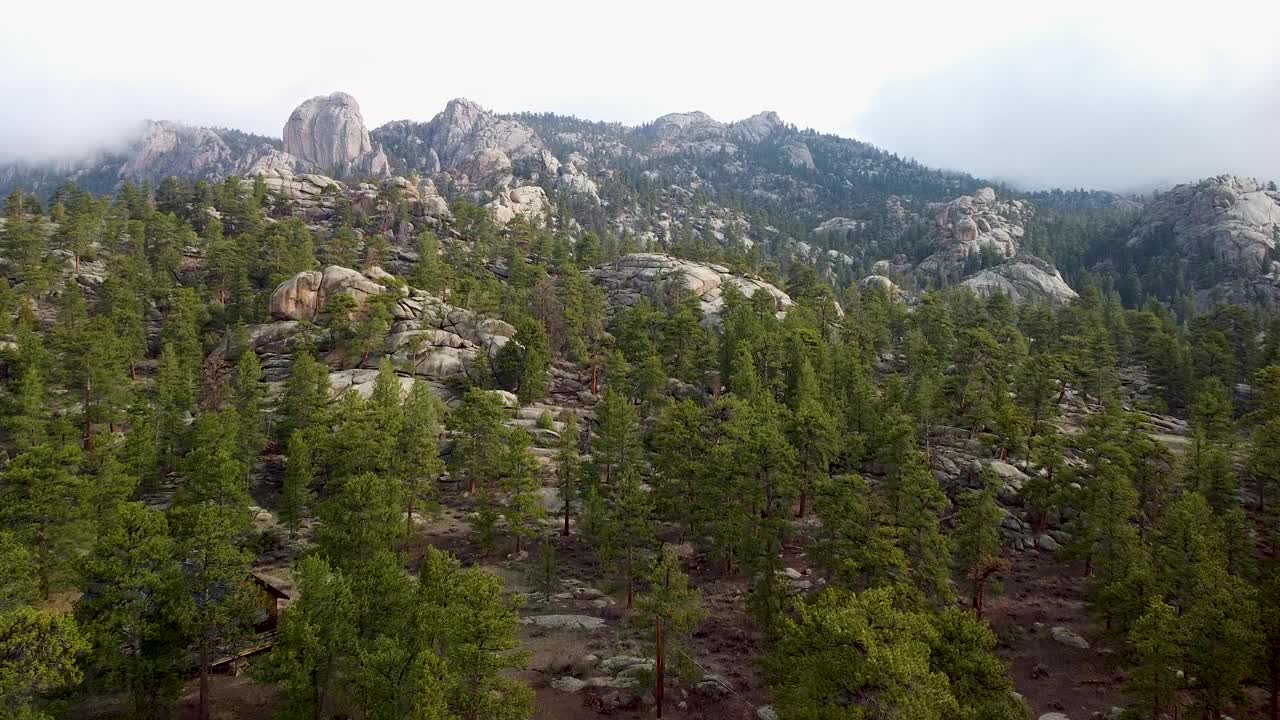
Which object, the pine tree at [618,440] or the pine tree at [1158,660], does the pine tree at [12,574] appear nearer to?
the pine tree at [618,440]

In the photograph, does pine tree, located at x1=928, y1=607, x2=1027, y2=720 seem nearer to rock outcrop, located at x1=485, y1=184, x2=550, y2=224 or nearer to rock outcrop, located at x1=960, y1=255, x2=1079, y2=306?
rock outcrop, located at x1=960, y1=255, x2=1079, y2=306

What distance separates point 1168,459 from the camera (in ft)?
161

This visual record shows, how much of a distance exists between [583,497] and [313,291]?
181 ft

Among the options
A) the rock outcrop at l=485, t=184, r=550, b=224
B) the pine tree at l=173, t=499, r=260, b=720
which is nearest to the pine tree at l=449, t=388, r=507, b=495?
the pine tree at l=173, t=499, r=260, b=720

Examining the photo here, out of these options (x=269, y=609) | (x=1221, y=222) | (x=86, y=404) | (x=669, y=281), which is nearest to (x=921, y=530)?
(x=269, y=609)

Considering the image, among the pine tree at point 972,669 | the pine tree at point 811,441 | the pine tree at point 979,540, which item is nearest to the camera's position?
the pine tree at point 972,669

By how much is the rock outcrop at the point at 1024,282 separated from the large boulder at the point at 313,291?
141280 mm

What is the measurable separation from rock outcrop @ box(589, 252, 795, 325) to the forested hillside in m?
1.53

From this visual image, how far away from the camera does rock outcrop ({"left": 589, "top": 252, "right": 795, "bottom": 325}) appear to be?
4018 inches

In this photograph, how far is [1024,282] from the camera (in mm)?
158875

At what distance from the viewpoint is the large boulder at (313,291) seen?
263 feet

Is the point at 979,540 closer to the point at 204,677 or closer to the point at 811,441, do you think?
the point at 811,441

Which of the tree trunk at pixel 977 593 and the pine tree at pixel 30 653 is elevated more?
the pine tree at pixel 30 653

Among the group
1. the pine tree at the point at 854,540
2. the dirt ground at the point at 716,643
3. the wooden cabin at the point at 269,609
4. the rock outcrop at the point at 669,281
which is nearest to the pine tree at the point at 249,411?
the wooden cabin at the point at 269,609
